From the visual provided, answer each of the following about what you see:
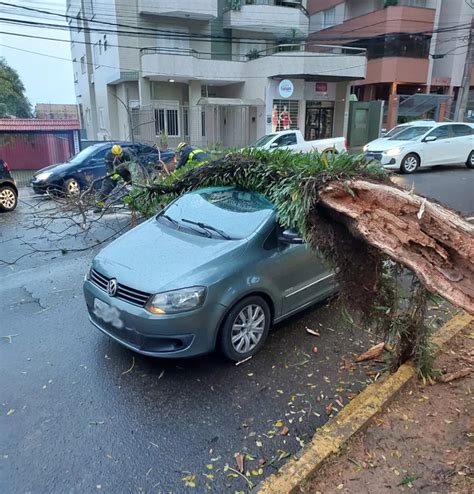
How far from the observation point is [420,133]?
1493 centimetres

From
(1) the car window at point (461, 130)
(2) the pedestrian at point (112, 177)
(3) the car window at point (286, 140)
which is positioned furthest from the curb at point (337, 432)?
(1) the car window at point (461, 130)

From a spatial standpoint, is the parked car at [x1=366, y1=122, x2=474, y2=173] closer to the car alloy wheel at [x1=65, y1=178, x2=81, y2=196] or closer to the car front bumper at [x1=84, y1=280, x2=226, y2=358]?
the car alloy wheel at [x1=65, y1=178, x2=81, y2=196]

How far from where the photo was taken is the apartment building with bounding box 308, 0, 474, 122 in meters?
26.9

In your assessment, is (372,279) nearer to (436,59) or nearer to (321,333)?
(321,333)

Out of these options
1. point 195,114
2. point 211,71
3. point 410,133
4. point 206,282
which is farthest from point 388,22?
point 206,282

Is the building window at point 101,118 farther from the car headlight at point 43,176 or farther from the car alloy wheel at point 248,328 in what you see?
the car alloy wheel at point 248,328

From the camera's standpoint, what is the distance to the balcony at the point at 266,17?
24266 mm

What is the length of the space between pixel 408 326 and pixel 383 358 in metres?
0.65

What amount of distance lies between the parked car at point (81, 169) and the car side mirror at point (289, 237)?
7984 mm

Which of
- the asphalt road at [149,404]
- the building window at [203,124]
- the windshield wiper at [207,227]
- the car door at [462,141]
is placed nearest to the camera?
the asphalt road at [149,404]

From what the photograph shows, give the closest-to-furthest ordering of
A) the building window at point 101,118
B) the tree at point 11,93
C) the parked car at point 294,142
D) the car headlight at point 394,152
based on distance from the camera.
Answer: the car headlight at point 394,152, the parked car at point 294,142, the building window at point 101,118, the tree at point 11,93

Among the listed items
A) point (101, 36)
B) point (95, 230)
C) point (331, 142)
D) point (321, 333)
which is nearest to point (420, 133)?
point (331, 142)

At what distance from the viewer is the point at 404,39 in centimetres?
2720

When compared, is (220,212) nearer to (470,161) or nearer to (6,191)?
(6,191)
